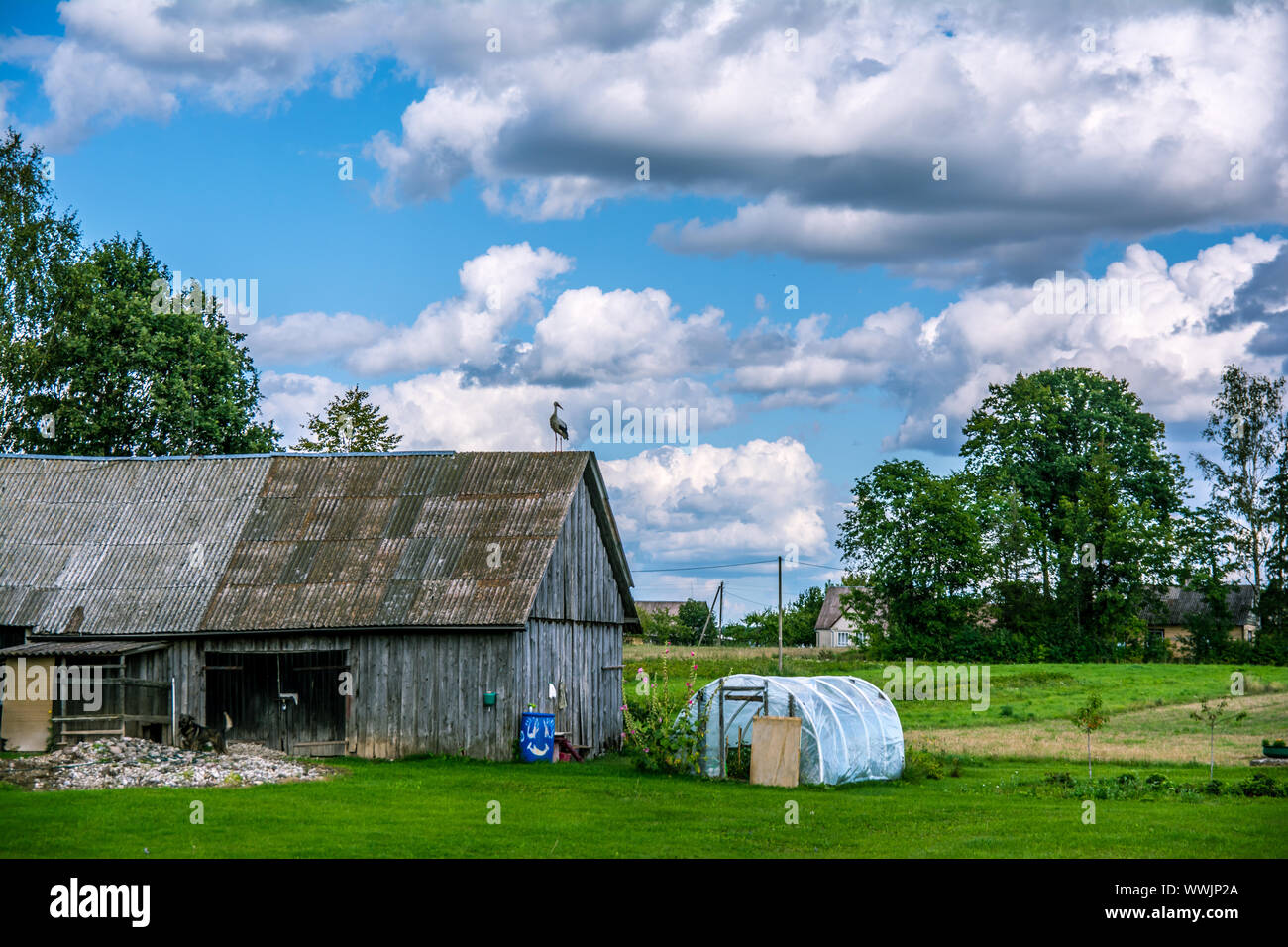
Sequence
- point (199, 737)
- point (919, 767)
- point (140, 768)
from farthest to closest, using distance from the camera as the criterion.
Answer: point (919, 767) < point (199, 737) < point (140, 768)

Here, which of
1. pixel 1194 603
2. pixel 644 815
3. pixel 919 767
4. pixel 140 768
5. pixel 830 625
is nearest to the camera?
pixel 644 815

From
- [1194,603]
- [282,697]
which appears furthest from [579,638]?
[1194,603]

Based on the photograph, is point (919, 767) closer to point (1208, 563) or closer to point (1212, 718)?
point (1212, 718)

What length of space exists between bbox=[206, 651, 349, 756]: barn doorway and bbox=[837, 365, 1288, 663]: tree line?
46343 millimetres

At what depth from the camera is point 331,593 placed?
1236 inches

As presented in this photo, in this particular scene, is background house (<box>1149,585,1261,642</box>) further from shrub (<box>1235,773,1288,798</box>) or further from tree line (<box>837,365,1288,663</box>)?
shrub (<box>1235,773,1288,798</box>)

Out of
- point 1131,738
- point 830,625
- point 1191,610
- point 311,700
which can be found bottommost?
point 830,625

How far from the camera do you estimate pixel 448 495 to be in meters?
33.5

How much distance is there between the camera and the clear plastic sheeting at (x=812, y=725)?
87.1 feet

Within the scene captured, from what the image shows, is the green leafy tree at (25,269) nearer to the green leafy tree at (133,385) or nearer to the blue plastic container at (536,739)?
the green leafy tree at (133,385)

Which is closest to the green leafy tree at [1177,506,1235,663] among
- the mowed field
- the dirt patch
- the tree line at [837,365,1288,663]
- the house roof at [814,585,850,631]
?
the tree line at [837,365,1288,663]

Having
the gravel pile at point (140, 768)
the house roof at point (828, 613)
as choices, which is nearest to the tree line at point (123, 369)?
the gravel pile at point (140, 768)

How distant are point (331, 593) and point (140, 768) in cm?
751
